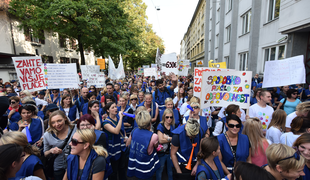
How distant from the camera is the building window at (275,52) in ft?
27.9

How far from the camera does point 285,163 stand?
1.70m

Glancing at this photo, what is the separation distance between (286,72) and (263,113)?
1676 mm

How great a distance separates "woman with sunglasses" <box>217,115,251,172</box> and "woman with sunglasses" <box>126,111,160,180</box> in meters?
1.09

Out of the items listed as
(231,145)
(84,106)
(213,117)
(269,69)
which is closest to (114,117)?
(84,106)

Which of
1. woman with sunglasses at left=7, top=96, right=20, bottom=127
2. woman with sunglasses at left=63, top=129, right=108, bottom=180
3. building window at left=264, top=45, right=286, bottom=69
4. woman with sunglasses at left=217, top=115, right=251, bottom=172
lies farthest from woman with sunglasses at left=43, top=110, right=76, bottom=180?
building window at left=264, top=45, right=286, bottom=69

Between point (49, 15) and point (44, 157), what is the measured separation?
14310 millimetres

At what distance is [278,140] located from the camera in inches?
108

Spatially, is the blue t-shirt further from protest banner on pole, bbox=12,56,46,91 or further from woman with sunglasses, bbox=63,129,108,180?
protest banner on pole, bbox=12,56,46,91

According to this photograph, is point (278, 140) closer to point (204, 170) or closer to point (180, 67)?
point (204, 170)

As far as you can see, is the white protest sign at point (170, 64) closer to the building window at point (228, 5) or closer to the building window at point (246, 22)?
the building window at point (246, 22)

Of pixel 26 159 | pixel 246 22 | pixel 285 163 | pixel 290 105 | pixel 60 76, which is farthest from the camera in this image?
pixel 246 22

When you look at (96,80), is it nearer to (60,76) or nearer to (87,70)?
(87,70)

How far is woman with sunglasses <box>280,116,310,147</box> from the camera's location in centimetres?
245

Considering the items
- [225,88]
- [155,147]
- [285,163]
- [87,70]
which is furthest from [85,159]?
[87,70]
